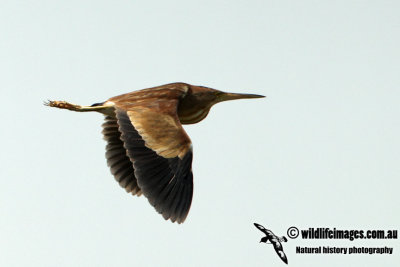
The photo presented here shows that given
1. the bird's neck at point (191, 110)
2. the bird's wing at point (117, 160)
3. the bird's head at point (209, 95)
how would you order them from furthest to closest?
the bird's head at point (209, 95), the bird's neck at point (191, 110), the bird's wing at point (117, 160)

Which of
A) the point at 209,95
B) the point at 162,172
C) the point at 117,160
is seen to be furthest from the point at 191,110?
the point at 162,172

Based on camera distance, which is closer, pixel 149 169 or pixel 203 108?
pixel 149 169

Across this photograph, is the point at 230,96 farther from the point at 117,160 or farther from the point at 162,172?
the point at 162,172

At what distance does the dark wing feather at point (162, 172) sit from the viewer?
29.8 feet

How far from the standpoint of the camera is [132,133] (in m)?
9.47

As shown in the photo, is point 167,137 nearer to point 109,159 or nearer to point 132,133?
point 132,133

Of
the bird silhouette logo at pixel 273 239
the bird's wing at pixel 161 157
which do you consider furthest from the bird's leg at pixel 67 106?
the bird silhouette logo at pixel 273 239

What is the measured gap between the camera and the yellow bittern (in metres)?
9.16

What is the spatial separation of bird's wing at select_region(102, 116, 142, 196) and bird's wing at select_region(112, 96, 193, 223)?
834 millimetres

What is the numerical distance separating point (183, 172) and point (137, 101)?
129 centimetres

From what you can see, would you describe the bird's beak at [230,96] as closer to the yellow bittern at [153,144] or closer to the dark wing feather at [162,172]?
the yellow bittern at [153,144]

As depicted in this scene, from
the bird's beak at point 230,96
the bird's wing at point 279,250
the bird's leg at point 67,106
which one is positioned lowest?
the bird's wing at point 279,250

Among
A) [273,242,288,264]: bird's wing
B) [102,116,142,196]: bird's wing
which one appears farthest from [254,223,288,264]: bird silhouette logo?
[102,116,142,196]: bird's wing

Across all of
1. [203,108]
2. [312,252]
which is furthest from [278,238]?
[203,108]
